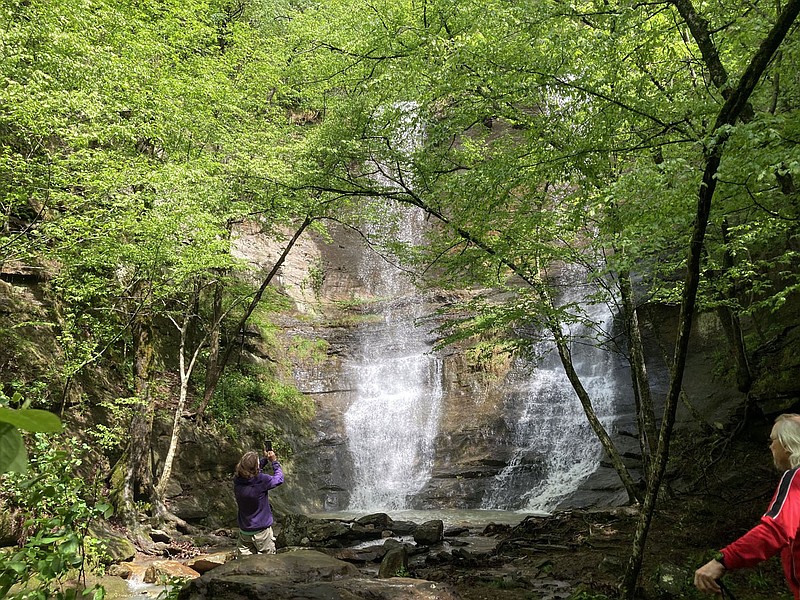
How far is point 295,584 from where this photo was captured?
490 centimetres

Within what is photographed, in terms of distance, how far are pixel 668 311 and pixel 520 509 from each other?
20.5 ft

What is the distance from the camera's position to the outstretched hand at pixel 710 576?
256 centimetres

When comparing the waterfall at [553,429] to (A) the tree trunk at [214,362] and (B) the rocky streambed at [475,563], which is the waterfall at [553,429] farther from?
(A) the tree trunk at [214,362]

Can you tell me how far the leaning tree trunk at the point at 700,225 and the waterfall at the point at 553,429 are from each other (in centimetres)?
757

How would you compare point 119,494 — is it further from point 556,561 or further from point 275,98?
point 275,98

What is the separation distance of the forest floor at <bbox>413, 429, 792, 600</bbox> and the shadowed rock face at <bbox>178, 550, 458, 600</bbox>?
102 centimetres

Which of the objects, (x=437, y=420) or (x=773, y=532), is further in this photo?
(x=437, y=420)

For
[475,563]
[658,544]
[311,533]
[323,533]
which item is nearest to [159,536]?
[311,533]

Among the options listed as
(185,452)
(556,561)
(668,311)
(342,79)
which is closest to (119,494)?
(185,452)

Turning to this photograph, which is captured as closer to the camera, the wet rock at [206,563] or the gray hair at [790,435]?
the gray hair at [790,435]

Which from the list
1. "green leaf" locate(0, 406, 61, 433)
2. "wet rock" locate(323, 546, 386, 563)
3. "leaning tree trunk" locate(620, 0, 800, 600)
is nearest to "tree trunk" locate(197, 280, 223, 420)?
"wet rock" locate(323, 546, 386, 563)

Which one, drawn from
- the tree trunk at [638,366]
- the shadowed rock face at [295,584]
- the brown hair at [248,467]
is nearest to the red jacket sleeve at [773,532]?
the shadowed rock face at [295,584]

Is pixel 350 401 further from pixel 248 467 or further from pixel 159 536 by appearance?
pixel 248 467

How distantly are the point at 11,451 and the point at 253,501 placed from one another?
6.48 m
